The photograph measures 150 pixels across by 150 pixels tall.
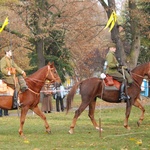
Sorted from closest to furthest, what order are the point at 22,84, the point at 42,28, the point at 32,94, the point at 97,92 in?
the point at 22,84 < the point at 32,94 < the point at 97,92 < the point at 42,28

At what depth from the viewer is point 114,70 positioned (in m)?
21.3

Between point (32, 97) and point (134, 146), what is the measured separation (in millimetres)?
6124

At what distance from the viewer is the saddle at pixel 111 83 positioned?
21188 mm

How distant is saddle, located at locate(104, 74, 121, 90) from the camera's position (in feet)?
69.5

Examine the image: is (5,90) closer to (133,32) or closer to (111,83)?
(111,83)

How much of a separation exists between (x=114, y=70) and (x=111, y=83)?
50cm

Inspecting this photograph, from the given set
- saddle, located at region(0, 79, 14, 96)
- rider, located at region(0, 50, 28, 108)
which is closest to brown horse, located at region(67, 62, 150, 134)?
rider, located at region(0, 50, 28, 108)

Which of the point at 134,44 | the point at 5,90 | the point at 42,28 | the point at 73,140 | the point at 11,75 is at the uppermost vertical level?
the point at 42,28

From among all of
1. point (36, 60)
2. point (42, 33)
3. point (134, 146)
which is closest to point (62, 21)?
point (42, 33)

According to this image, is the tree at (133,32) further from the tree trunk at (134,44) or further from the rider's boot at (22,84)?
the rider's boot at (22,84)

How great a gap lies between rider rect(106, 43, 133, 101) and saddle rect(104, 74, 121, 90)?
0.13 meters

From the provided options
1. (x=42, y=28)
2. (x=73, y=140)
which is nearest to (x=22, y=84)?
(x=73, y=140)

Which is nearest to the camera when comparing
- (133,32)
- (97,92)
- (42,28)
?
(97,92)

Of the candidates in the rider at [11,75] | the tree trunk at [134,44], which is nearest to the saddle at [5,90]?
the rider at [11,75]
